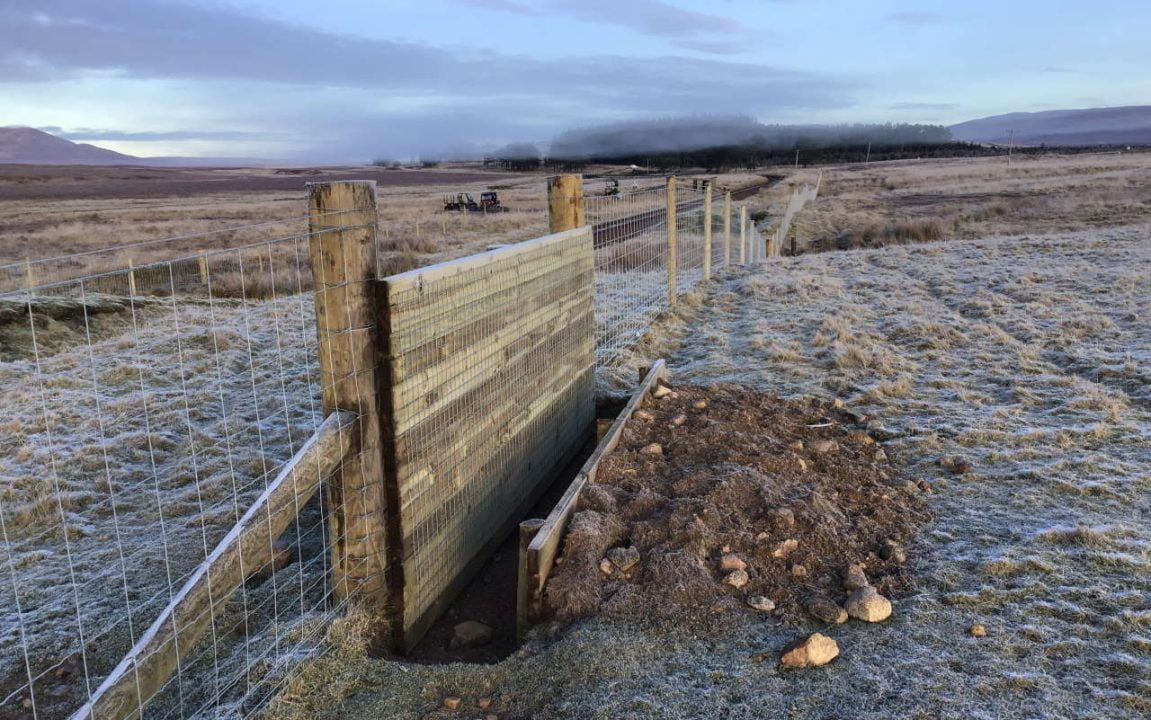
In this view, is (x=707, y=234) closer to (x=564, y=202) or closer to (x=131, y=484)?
(x=564, y=202)

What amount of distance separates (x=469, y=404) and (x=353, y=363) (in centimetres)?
100

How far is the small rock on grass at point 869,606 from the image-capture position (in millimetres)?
3426

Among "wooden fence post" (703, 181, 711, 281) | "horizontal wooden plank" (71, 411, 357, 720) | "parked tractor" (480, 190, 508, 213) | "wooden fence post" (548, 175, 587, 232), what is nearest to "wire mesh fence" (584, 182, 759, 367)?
"wooden fence post" (703, 181, 711, 281)

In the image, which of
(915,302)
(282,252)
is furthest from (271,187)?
(915,302)

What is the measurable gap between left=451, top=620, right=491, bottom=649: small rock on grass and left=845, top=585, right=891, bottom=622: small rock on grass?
66.6 inches

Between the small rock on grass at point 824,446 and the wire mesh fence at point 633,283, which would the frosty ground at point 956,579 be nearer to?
the small rock on grass at point 824,446

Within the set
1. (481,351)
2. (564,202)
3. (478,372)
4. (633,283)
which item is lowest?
(633,283)

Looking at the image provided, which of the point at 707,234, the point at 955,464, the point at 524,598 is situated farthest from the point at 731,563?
the point at 707,234

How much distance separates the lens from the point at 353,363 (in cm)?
348

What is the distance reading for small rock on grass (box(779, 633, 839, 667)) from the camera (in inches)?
123

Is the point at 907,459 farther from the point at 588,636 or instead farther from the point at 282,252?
the point at 282,252

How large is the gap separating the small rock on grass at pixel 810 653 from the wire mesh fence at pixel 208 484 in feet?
5.66

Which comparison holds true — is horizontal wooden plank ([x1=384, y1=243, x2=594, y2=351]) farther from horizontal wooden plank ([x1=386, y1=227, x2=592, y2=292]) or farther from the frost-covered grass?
the frost-covered grass

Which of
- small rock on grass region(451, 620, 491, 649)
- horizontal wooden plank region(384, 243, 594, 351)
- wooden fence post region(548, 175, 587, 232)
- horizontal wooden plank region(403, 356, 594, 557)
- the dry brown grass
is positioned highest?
wooden fence post region(548, 175, 587, 232)
